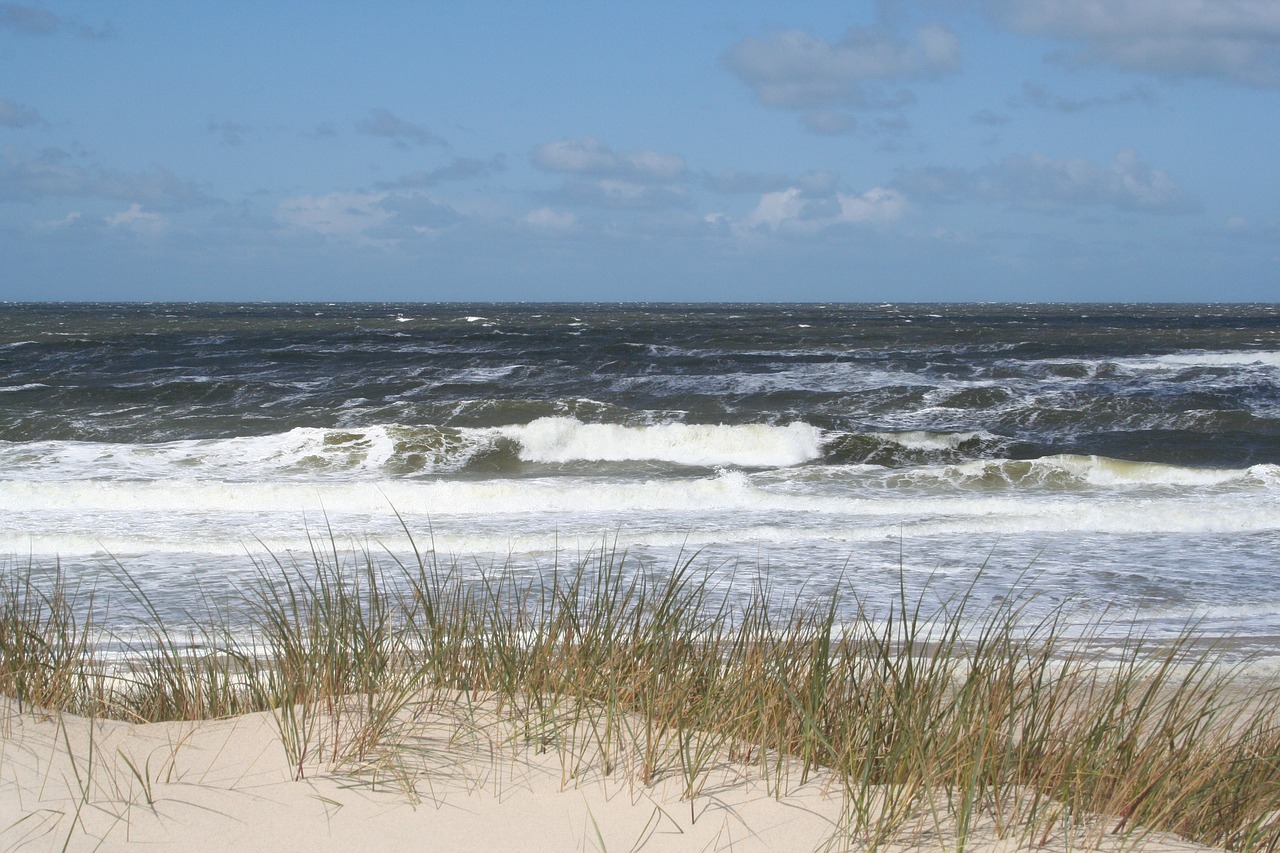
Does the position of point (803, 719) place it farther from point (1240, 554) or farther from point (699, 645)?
point (1240, 554)

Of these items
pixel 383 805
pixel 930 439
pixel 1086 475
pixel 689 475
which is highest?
pixel 383 805

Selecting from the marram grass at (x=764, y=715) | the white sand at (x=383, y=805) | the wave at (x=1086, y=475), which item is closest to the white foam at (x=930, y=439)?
the wave at (x=1086, y=475)

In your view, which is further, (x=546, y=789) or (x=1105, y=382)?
(x=1105, y=382)

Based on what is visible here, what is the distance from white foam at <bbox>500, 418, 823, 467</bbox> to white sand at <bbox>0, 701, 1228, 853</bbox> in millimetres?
13212

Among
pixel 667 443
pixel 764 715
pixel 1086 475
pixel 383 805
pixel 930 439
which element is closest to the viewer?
pixel 383 805

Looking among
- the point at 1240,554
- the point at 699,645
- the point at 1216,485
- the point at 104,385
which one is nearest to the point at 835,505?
the point at 1240,554

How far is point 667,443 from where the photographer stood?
1703cm

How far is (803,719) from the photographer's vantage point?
305cm

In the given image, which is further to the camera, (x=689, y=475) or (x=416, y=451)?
(x=416, y=451)

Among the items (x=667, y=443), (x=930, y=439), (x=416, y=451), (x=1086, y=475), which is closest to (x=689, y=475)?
(x=667, y=443)

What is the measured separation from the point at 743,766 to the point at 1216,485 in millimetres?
12204

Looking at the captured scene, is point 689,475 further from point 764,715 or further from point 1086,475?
point 764,715

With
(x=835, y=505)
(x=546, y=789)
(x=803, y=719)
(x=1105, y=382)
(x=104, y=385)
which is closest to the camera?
(x=546, y=789)

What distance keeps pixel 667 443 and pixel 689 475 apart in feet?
9.04
